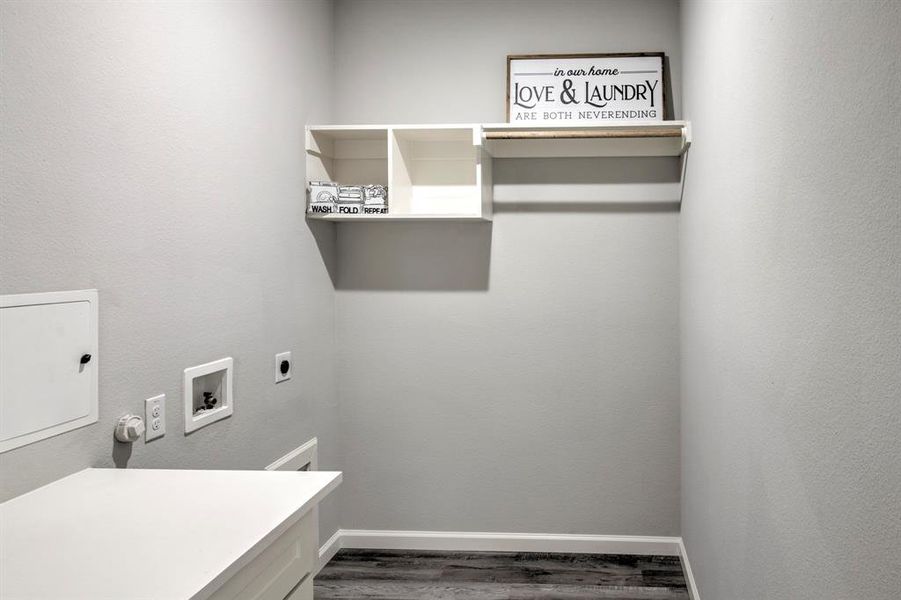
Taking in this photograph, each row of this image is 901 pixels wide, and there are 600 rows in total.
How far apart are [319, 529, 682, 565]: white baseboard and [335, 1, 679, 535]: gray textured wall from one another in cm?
4

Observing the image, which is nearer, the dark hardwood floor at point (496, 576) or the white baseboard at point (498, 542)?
the dark hardwood floor at point (496, 576)

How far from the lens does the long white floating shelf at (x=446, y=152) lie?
3031 millimetres

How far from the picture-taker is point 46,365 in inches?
63.3

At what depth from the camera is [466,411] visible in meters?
3.40

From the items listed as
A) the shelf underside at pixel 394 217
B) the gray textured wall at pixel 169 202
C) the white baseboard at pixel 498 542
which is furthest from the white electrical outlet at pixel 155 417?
the white baseboard at pixel 498 542

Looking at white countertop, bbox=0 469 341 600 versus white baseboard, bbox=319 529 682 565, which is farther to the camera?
white baseboard, bbox=319 529 682 565

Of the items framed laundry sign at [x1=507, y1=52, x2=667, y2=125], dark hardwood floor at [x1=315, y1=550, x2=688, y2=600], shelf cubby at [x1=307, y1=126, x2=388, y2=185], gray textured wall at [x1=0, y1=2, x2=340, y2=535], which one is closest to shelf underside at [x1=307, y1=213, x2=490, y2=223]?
gray textured wall at [x1=0, y1=2, x2=340, y2=535]

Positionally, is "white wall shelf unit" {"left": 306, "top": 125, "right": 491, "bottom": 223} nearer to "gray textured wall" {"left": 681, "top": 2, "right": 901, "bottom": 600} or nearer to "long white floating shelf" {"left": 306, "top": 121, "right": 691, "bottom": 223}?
"long white floating shelf" {"left": 306, "top": 121, "right": 691, "bottom": 223}

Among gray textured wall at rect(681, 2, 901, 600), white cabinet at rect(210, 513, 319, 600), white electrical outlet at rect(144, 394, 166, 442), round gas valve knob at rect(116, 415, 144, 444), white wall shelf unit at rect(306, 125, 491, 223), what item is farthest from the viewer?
white wall shelf unit at rect(306, 125, 491, 223)

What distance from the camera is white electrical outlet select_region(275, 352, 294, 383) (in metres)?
2.77

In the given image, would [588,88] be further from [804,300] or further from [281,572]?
[281,572]

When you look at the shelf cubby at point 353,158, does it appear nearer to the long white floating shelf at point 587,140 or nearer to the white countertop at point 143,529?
the long white floating shelf at point 587,140

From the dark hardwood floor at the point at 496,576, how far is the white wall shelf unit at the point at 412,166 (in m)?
1.50

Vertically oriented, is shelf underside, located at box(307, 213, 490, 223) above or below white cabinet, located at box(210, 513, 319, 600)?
above
